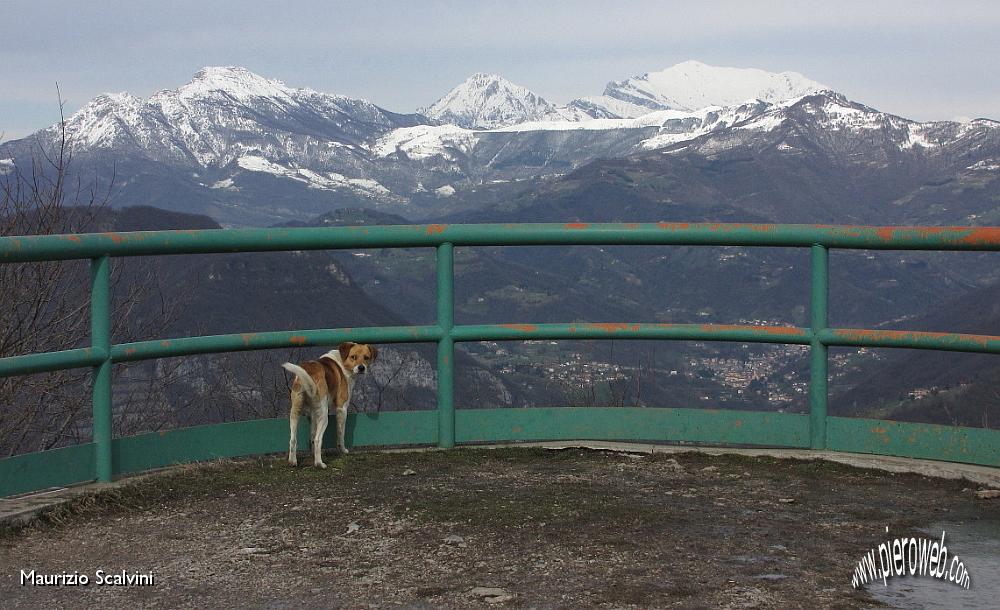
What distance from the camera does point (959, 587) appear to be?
12.1 feet

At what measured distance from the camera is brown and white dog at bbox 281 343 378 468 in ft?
18.0

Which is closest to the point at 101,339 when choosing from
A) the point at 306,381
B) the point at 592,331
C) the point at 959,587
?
the point at 306,381

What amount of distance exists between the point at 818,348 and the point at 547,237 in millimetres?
1398

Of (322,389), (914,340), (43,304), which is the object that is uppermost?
(914,340)

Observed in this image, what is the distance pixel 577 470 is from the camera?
550 cm

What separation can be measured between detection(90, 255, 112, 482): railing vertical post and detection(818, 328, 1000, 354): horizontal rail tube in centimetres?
324

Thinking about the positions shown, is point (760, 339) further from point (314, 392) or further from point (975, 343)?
point (314, 392)

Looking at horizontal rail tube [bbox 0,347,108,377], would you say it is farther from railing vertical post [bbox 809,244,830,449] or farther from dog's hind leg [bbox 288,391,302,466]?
railing vertical post [bbox 809,244,830,449]

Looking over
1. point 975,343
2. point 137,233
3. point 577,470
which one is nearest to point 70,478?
point 137,233

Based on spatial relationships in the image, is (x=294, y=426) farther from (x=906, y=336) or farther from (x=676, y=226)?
(x=906, y=336)

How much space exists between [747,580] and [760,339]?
2001 mm

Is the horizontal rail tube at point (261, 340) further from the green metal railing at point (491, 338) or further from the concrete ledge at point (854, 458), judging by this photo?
the concrete ledge at point (854, 458)

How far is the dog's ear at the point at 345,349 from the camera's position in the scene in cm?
579

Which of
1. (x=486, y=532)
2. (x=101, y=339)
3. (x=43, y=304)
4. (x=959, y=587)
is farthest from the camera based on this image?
(x=43, y=304)
